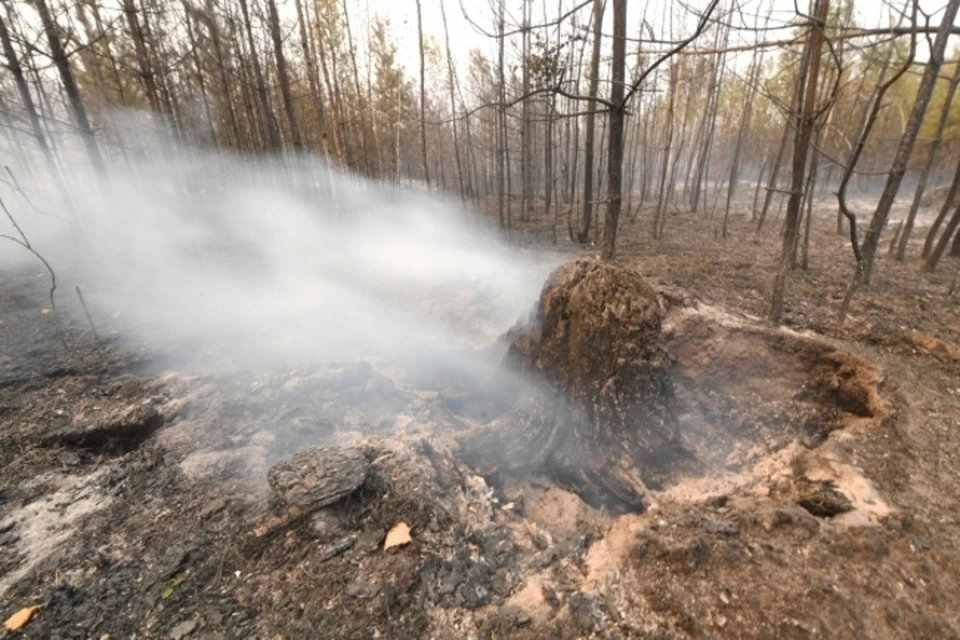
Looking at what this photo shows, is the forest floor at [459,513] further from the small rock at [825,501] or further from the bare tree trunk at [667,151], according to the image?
the bare tree trunk at [667,151]

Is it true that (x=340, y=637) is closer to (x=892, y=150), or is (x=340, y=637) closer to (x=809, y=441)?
(x=809, y=441)

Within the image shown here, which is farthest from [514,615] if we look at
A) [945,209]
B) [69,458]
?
[945,209]

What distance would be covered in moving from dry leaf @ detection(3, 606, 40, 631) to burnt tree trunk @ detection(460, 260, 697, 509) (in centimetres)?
267

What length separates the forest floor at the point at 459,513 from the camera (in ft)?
6.75

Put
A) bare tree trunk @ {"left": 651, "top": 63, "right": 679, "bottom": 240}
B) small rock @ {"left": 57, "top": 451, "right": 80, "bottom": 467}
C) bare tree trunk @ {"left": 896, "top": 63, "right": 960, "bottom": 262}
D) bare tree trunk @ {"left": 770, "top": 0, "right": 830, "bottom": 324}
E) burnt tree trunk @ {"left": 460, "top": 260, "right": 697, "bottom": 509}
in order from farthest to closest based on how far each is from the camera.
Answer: bare tree trunk @ {"left": 651, "top": 63, "right": 679, "bottom": 240}, bare tree trunk @ {"left": 896, "top": 63, "right": 960, "bottom": 262}, bare tree trunk @ {"left": 770, "top": 0, "right": 830, "bottom": 324}, burnt tree trunk @ {"left": 460, "top": 260, "right": 697, "bottom": 509}, small rock @ {"left": 57, "top": 451, "right": 80, "bottom": 467}

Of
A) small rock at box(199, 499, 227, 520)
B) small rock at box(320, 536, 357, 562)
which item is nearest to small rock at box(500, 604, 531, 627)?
small rock at box(320, 536, 357, 562)

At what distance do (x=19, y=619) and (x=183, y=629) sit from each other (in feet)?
2.84

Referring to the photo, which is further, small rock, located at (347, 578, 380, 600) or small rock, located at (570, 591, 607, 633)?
small rock, located at (347, 578, 380, 600)

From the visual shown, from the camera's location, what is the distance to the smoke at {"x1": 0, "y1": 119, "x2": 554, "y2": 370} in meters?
5.68

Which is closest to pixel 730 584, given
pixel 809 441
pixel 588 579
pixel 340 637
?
pixel 588 579

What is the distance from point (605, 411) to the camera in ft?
11.8

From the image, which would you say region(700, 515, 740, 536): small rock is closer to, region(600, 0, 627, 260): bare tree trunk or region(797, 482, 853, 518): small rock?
region(797, 482, 853, 518): small rock

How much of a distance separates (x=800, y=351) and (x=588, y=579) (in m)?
3.61

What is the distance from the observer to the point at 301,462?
115 inches
